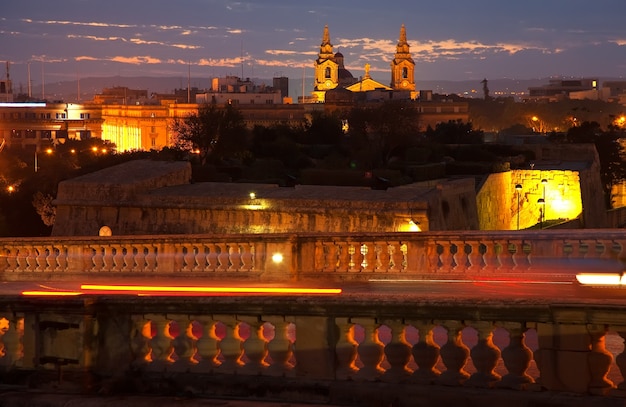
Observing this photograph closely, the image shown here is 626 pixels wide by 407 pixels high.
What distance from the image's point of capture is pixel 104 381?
758 cm

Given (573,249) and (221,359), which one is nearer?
(221,359)

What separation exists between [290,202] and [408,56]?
14613 cm

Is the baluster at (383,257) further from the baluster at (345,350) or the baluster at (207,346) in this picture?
the baluster at (345,350)

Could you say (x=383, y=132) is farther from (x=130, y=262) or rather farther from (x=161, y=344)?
(x=161, y=344)

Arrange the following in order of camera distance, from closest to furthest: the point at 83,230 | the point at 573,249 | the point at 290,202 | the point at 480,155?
the point at 573,249 → the point at 290,202 → the point at 83,230 → the point at 480,155

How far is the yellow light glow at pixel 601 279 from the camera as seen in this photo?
10.9 meters

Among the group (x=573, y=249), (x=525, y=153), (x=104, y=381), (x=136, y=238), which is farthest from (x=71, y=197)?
(x=525, y=153)

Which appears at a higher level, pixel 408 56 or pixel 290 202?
pixel 408 56

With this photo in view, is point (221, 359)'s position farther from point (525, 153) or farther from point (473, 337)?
point (525, 153)

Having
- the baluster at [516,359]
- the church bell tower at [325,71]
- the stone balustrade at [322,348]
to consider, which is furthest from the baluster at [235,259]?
the church bell tower at [325,71]

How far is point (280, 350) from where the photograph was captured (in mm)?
7227

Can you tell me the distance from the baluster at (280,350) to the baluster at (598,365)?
70.8 inches

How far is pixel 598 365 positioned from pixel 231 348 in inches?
88.7

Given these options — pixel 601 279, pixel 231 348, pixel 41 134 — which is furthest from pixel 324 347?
pixel 41 134
